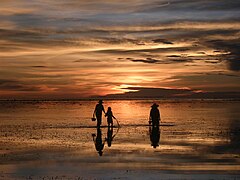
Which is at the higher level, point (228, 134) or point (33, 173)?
point (228, 134)

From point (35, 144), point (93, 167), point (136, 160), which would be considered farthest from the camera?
point (35, 144)

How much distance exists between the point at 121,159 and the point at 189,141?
22.9 feet

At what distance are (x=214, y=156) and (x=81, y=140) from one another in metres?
8.24

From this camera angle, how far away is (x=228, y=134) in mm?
26859

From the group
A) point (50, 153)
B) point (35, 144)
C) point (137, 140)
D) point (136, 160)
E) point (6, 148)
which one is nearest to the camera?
point (136, 160)

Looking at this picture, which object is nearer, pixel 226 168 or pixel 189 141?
pixel 226 168

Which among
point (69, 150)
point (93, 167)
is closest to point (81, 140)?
point (69, 150)

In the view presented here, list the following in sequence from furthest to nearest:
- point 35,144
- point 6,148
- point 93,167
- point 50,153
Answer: point 35,144, point 6,148, point 50,153, point 93,167

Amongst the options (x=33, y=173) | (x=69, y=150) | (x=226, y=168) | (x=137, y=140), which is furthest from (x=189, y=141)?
(x=33, y=173)

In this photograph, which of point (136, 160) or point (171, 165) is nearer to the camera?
point (171, 165)

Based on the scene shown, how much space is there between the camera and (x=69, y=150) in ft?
64.1

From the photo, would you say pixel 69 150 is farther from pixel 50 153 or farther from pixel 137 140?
pixel 137 140

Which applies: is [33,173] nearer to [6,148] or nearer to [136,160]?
[136,160]

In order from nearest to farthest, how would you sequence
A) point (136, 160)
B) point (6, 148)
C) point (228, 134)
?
point (136, 160) → point (6, 148) → point (228, 134)
